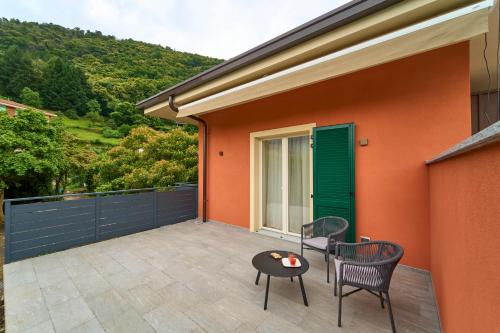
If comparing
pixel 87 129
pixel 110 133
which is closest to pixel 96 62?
pixel 87 129

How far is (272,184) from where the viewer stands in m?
5.81

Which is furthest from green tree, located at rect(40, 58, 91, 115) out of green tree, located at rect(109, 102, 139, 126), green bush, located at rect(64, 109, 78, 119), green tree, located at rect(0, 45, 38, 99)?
green tree, located at rect(109, 102, 139, 126)

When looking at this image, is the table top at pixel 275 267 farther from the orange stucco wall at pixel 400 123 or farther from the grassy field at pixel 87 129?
the grassy field at pixel 87 129

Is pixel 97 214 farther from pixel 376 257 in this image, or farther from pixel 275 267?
pixel 376 257

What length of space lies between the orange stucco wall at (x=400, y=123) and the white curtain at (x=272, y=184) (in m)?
1.39

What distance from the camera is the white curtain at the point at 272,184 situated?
563 cm

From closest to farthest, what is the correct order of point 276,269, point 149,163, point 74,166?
point 276,269, point 149,163, point 74,166

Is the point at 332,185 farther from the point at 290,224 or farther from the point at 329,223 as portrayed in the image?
the point at 290,224

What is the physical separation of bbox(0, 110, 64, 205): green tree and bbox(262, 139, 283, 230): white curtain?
8977mm

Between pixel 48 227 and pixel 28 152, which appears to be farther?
pixel 28 152

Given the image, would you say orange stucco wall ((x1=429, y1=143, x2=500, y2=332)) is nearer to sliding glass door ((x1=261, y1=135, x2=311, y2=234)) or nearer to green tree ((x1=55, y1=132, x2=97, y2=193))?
sliding glass door ((x1=261, y1=135, x2=311, y2=234))

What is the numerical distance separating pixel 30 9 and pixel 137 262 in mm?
51967

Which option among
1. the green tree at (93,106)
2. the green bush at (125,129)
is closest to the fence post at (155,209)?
the green bush at (125,129)

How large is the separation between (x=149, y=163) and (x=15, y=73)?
33730 mm
